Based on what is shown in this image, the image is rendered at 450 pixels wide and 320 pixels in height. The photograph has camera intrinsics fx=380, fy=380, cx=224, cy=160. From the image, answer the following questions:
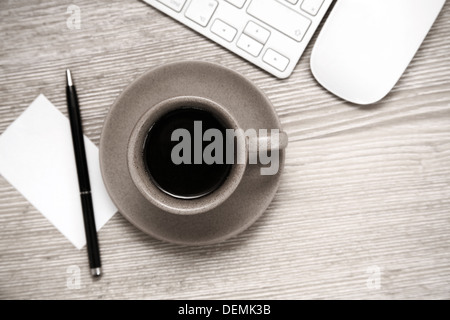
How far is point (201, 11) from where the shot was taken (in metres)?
0.49

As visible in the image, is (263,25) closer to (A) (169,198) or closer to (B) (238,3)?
(B) (238,3)

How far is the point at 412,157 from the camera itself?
517 millimetres

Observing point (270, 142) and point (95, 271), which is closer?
point (270, 142)

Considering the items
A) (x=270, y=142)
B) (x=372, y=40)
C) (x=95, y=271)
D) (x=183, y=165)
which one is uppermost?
(x=372, y=40)

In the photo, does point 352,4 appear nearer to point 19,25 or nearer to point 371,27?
point 371,27

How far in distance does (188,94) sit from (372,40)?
243 mm

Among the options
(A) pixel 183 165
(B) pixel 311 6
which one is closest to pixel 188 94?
(A) pixel 183 165

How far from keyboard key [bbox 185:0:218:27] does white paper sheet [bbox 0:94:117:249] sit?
218mm

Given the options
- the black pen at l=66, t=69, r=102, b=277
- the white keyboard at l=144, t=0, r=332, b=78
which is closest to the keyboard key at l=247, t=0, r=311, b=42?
the white keyboard at l=144, t=0, r=332, b=78

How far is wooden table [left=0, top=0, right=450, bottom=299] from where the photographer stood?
0.51 metres

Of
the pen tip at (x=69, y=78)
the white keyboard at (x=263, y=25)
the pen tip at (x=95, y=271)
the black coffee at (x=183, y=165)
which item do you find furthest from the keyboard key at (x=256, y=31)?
the pen tip at (x=95, y=271)

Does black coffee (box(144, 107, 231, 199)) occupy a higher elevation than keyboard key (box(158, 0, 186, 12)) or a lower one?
lower

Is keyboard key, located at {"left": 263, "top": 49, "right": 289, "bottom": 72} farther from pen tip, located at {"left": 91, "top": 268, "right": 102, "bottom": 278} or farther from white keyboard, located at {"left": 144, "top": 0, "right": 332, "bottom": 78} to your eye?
pen tip, located at {"left": 91, "top": 268, "right": 102, "bottom": 278}

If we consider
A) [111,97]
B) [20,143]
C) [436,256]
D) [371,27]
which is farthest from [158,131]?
[436,256]
